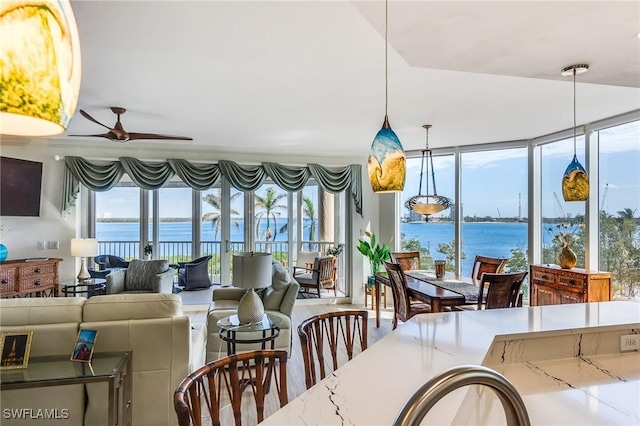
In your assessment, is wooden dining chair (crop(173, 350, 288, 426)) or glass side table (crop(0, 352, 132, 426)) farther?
glass side table (crop(0, 352, 132, 426))

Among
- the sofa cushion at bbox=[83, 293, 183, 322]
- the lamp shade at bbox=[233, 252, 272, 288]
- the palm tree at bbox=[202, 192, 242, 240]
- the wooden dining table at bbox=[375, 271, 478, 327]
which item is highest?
the palm tree at bbox=[202, 192, 242, 240]

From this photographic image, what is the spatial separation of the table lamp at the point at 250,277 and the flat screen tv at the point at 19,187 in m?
3.68

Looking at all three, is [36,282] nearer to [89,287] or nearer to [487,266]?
[89,287]

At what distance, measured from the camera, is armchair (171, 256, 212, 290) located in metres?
6.31

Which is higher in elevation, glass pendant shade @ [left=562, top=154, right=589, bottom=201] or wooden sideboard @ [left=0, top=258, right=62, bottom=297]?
glass pendant shade @ [left=562, top=154, right=589, bottom=201]

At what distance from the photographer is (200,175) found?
233 inches

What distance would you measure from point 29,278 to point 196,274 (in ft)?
7.48

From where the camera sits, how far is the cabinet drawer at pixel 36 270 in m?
4.71

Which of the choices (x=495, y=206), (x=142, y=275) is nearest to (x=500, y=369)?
(x=495, y=206)

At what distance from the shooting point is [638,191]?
4.07 m

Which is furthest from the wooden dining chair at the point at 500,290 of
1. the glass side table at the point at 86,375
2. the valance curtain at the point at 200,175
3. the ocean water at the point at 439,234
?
the valance curtain at the point at 200,175

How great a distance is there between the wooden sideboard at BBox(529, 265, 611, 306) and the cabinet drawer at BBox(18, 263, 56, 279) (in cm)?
643

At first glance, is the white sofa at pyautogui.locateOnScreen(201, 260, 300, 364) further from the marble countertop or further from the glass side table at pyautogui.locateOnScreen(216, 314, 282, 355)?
the marble countertop

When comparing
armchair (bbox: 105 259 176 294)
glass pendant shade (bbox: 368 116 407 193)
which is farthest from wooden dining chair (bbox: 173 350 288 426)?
armchair (bbox: 105 259 176 294)
